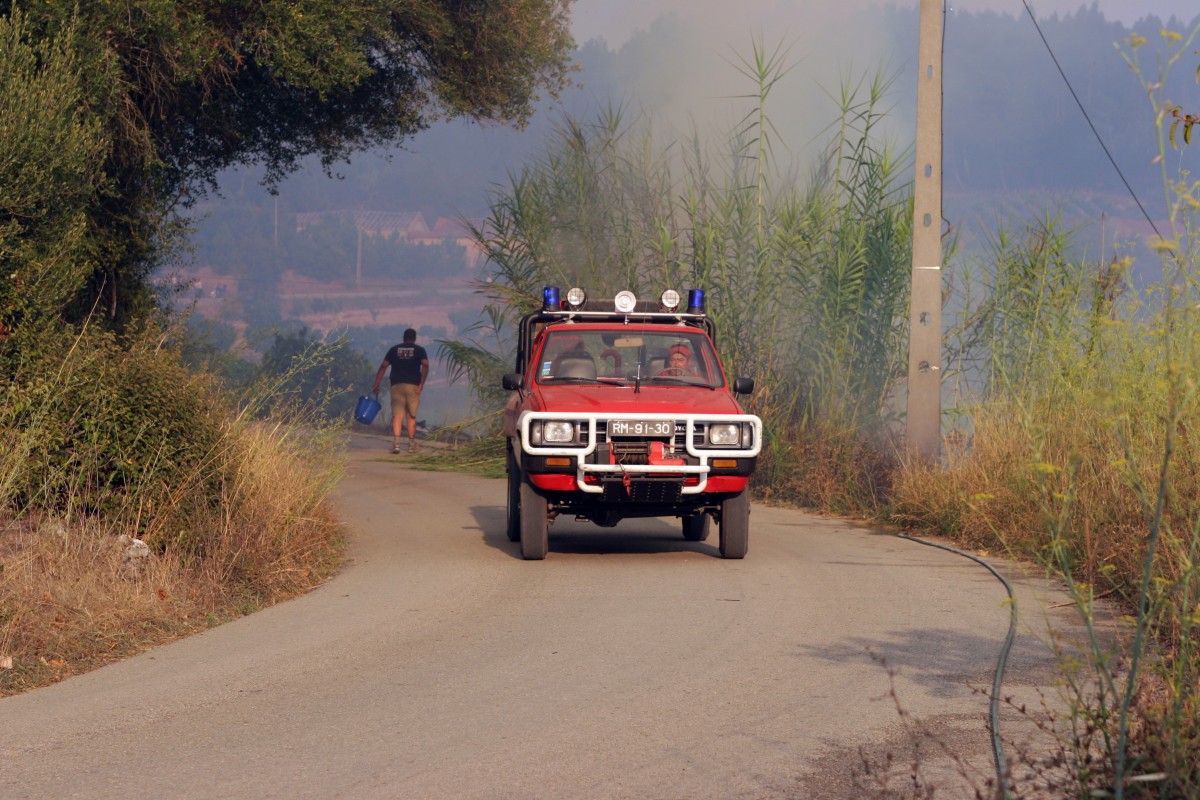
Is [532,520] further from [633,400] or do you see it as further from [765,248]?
[765,248]

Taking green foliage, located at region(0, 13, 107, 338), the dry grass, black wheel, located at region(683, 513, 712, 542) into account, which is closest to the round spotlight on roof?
black wheel, located at region(683, 513, 712, 542)

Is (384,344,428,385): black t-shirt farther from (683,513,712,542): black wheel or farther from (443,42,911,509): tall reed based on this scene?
(683,513,712,542): black wheel

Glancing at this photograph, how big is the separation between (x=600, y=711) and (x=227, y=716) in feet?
5.58

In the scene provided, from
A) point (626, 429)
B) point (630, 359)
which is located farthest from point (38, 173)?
point (626, 429)

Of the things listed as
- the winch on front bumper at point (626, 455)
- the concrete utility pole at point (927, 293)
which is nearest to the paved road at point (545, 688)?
the winch on front bumper at point (626, 455)

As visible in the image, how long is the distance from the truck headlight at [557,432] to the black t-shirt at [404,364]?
12474 mm

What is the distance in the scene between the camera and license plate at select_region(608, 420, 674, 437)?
36.1ft

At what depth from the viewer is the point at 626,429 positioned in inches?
433

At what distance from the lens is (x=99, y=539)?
9.73 m

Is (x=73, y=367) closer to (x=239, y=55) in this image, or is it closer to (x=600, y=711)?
(x=600, y=711)

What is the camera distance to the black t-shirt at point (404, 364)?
23.3 meters

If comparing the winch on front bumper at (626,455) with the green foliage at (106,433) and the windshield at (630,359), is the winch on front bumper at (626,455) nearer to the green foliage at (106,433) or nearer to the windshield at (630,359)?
the windshield at (630,359)

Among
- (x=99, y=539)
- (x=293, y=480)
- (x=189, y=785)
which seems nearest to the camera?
(x=189, y=785)

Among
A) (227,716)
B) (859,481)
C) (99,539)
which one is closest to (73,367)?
(99,539)
